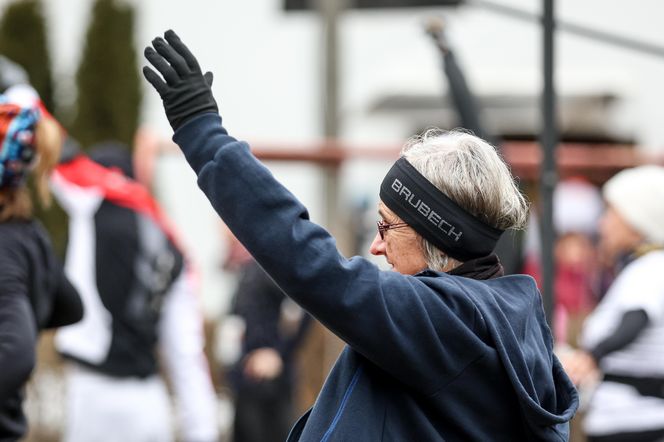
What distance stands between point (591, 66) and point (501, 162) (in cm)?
1176

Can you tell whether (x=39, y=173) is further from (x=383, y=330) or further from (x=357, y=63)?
(x=357, y=63)

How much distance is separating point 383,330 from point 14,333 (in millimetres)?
1218

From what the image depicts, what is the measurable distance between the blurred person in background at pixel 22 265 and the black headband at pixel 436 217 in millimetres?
1151

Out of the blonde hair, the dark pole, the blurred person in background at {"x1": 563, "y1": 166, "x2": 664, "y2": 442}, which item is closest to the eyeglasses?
the blonde hair

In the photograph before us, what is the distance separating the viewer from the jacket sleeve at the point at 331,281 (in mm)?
2262

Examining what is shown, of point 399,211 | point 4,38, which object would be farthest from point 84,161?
point 4,38

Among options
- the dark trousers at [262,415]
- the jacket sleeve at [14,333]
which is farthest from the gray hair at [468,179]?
the dark trousers at [262,415]

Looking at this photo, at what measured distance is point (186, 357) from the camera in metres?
5.88

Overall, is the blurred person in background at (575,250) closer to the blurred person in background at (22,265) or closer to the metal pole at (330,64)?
the metal pole at (330,64)

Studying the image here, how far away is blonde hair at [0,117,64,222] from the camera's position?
3428 mm

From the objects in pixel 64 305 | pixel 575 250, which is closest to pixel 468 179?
pixel 64 305

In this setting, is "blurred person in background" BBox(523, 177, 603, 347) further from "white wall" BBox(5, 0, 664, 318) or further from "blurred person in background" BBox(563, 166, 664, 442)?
"white wall" BBox(5, 0, 664, 318)

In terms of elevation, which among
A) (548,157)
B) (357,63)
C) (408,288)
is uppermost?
(408,288)

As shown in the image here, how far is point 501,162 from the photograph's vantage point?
8.38 feet
